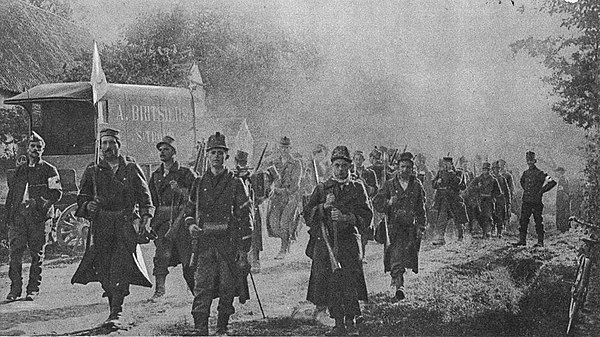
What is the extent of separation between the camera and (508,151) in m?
6.34

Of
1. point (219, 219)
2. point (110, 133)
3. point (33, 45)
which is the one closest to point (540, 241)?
point (219, 219)

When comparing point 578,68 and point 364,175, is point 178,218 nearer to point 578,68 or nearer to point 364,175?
point 364,175

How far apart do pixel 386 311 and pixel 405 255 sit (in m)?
0.55

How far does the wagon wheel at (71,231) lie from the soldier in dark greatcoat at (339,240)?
2.07 metres

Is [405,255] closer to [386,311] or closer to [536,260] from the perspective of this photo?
[386,311]

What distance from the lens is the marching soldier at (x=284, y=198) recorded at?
20.0 ft

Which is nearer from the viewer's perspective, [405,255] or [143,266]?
[143,266]

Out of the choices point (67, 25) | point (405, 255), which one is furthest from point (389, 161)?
point (67, 25)

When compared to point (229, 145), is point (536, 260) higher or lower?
lower

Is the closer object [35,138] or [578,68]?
[35,138]

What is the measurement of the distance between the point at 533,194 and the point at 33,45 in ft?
16.3

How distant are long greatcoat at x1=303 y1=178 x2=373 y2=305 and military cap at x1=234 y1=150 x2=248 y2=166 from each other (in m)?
0.71

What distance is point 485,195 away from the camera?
6586 millimetres

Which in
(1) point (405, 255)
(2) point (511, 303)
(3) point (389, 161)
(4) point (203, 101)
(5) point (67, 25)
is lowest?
(2) point (511, 303)
